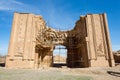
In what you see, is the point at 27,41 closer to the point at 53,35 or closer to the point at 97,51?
the point at 53,35

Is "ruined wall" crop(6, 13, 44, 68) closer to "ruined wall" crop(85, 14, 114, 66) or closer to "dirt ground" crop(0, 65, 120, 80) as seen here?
"dirt ground" crop(0, 65, 120, 80)

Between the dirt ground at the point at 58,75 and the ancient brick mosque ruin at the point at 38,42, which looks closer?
the dirt ground at the point at 58,75

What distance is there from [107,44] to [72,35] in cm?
910

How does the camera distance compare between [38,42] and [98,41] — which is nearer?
[98,41]

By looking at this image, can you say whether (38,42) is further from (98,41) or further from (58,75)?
(58,75)

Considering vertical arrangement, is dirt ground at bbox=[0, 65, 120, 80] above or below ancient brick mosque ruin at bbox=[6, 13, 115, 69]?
below

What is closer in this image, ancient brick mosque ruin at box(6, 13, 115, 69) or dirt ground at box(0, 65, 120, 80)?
dirt ground at box(0, 65, 120, 80)

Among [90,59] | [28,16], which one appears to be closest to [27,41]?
[28,16]

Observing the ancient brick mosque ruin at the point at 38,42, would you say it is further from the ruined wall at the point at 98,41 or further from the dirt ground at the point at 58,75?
the dirt ground at the point at 58,75

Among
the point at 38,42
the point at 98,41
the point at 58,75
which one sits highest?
the point at 38,42

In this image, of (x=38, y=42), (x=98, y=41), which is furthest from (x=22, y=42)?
(x=98, y=41)

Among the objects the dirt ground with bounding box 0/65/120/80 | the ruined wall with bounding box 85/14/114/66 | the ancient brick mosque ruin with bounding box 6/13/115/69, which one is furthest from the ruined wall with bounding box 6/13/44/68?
the ruined wall with bounding box 85/14/114/66

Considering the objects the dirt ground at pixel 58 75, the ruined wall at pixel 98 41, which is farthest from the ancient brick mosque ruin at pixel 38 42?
the dirt ground at pixel 58 75

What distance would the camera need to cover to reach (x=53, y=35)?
26344 mm
